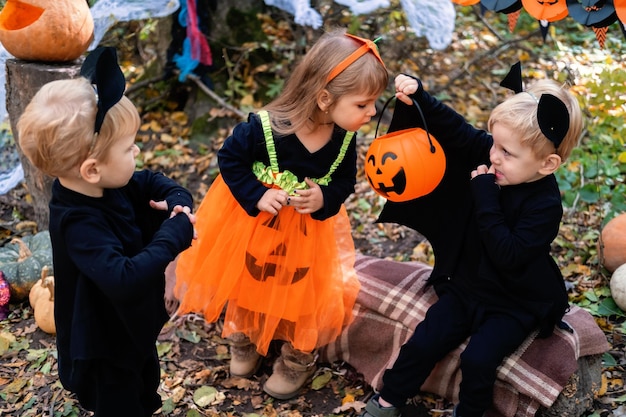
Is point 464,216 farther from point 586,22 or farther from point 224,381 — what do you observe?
point 224,381

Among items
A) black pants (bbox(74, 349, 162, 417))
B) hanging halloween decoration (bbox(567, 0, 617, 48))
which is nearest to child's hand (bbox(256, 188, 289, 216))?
black pants (bbox(74, 349, 162, 417))

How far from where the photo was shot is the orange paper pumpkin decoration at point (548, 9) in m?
3.28

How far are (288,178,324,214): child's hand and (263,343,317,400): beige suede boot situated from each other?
0.93 metres

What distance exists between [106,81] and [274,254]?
1383mm

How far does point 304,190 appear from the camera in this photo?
3.04 m

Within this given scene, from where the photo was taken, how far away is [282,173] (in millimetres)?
3096

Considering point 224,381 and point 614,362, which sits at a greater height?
point 614,362

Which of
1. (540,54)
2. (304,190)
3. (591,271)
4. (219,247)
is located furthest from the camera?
(540,54)

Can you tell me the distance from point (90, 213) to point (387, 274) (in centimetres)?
204

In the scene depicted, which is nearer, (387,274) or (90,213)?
(90,213)

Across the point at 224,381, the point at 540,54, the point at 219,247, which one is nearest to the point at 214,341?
the point at 224,381

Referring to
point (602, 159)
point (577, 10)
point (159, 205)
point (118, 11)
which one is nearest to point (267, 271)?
point (159, 205)

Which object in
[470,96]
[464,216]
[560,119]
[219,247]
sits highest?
[560,119]

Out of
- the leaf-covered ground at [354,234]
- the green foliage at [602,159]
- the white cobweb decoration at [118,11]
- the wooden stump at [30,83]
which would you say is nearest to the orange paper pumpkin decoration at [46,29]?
the wooden stump at [30,83]
